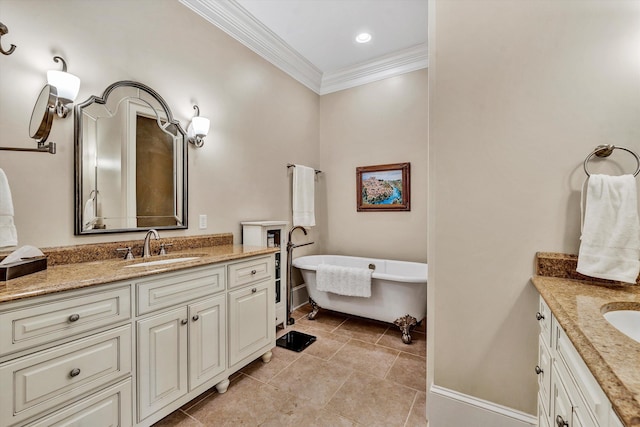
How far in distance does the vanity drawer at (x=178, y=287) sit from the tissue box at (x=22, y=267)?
451 mm

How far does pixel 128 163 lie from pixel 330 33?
233 cm

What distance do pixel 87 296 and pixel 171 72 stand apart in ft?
5.80

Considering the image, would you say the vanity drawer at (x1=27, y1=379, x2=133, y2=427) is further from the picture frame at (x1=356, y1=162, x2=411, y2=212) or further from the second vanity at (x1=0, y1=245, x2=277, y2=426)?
the picture frame at (x1=356, y1=162, x2=411, y2=212)

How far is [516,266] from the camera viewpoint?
1.38 meters

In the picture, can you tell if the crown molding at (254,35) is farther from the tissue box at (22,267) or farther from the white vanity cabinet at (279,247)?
the tissue box at (22,267)

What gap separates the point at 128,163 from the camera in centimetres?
194

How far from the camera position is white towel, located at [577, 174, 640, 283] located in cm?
108

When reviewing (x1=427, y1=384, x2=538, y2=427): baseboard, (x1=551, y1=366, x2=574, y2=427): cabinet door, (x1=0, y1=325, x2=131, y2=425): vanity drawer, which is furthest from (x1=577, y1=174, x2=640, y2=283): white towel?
(x1=0, y1=325, x2=131, y2=425): vanity drawer

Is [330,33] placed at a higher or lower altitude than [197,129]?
higher

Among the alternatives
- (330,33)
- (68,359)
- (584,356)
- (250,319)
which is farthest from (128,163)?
(584,356)

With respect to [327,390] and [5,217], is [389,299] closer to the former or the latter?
[327,390]

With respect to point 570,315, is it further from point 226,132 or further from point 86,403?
point 226,132

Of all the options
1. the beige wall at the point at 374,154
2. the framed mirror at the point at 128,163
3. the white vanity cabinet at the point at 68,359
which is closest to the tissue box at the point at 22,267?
the white vanity cabinet at the point at 68,359

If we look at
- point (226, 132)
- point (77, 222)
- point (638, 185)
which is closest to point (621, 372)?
point (638, 185)
